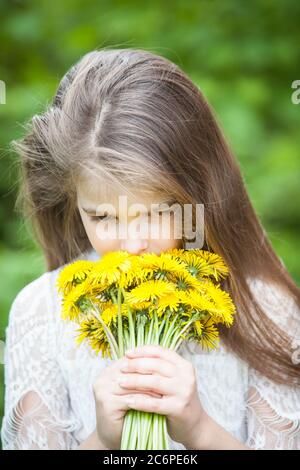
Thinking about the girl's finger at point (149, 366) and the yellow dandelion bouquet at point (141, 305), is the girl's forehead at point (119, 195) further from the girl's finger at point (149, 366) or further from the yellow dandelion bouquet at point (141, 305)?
the girl's finger at point (149, 366)

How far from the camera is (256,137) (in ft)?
9.53

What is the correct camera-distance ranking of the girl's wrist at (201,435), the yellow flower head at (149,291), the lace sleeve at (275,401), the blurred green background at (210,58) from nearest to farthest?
the yellow flower head at (149,291) < the girl's wrist at (201,435) < the lace sleeve at (275,401) < the blurred green background at (210,58)

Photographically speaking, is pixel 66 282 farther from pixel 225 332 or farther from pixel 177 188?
pixel 225 332

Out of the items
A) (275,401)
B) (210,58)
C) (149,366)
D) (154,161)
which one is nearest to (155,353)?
(149,366)

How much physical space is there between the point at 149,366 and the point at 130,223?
0.99 feet

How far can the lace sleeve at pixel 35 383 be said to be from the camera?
158 cm

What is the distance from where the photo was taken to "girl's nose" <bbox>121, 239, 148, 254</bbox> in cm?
127

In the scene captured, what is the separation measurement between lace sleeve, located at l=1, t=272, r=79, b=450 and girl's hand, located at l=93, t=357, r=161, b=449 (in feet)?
1.36

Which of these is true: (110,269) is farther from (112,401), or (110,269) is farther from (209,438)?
(209,438)

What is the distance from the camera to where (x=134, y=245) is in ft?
4.17

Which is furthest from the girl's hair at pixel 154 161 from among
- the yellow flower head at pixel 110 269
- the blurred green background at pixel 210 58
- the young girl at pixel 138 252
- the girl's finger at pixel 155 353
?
the blurred green background at pixel 210 58

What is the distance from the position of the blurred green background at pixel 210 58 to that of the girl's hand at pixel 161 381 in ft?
5.37

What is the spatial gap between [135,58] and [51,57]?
82.6 inches

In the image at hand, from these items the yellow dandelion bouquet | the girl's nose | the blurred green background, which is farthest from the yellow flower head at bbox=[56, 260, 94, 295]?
the blurred green background
